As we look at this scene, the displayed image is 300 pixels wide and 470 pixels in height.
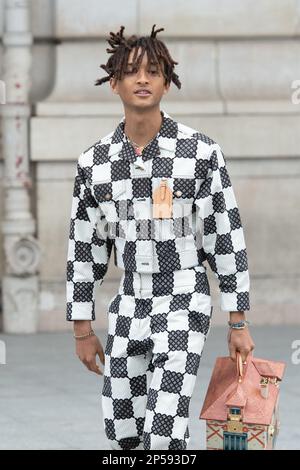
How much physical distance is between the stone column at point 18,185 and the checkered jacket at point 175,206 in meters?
5.30

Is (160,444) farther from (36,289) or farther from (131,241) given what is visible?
(36,289)

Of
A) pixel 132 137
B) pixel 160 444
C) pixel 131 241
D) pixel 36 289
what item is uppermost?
pixel 132 137

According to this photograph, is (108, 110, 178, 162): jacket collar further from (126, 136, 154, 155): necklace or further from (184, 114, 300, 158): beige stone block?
(184, 114, 300, 158): beige stone block

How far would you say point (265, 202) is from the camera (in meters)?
11.2

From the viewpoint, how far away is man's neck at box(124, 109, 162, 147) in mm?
5560

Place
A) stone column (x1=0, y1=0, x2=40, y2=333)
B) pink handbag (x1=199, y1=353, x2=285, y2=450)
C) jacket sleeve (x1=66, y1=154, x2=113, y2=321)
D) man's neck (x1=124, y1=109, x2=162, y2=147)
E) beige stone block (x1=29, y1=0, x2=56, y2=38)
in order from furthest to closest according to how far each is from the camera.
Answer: beige stone block (x1=29, y1=0, x2=56, y2=38) < stone column (x1=0, y1=0, x2=40, y2=333) < jacket sleeve (x1=66, y1=154, x2=113, y2=321) < man's neck (x1=124, y1=109, x2=162, y2=147) < pink handbag (x1=199, y1=353, x2=285, y2=450)

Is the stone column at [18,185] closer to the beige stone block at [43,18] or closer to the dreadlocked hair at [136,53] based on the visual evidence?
the beige stone block at [43,18]

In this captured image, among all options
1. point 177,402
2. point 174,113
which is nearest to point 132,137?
point 177,402

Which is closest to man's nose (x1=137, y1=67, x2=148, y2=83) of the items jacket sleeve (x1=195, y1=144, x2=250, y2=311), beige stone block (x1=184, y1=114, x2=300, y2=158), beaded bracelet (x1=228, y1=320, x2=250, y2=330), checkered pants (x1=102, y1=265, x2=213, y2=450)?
jacket sleeve (x1=195, y1=144, x2=250, y2=311)

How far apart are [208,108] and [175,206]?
5.61 m

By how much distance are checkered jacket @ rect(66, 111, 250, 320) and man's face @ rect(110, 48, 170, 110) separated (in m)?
0.18

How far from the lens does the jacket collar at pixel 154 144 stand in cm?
561

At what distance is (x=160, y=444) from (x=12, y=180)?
5753 mm

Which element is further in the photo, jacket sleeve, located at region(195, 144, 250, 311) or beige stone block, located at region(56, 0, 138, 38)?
beige stone block, located at region(56, 0, 138, 38)
